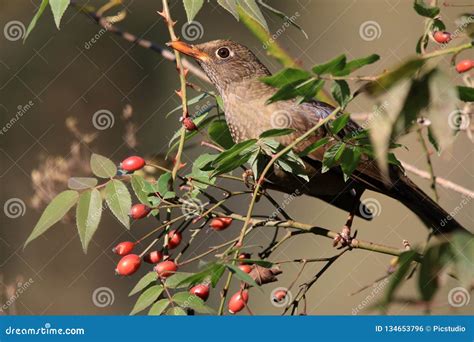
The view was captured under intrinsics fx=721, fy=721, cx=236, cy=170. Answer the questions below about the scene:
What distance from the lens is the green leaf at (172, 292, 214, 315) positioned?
Answer: 222cm

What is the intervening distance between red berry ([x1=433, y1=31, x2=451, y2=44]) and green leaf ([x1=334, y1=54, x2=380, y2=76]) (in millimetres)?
937

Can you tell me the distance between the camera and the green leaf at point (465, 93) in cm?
167

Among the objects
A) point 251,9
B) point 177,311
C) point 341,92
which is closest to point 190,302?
point 177,311

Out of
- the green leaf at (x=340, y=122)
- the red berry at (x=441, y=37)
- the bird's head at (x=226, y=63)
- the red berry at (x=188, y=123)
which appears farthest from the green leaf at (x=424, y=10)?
the bird's head at (x=226, y=63)

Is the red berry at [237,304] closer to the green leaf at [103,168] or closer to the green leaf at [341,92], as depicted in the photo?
the green leaf at [103,168]

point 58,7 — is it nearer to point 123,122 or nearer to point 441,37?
point 441,37

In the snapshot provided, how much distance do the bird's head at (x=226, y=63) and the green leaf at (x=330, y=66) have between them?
7.04 feet

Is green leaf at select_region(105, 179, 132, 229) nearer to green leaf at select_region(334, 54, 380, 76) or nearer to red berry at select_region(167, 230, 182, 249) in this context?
red berry at select_region(167, 230, 182, 249)

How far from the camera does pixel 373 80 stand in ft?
4.38

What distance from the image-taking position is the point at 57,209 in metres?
2.44

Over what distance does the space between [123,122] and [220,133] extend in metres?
2.10

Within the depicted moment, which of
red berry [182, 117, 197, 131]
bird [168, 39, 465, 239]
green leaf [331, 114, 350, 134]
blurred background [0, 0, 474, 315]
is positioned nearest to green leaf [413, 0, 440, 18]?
green leaf [331, 114, 350, 134]

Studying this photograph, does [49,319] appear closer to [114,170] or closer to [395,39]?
[114,170]

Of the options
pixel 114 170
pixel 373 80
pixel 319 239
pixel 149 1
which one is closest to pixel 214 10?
pixel 149 1
